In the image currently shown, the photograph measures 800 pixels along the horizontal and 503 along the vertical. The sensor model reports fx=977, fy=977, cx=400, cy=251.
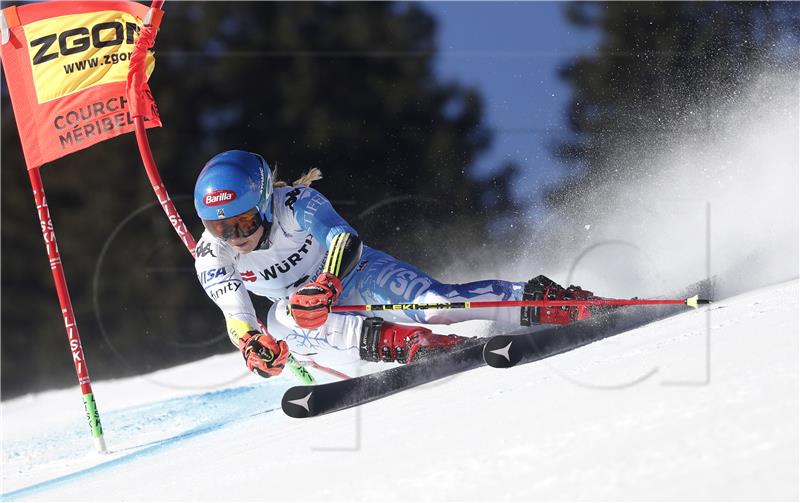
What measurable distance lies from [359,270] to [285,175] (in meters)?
3.97

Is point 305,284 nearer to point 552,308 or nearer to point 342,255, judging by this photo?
point 342,255

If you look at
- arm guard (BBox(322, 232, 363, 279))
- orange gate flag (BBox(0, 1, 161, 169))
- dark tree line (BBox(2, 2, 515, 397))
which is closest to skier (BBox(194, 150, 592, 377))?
arm guard (BBox(322, 232, 363, 279))

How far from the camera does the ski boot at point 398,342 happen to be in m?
4.53

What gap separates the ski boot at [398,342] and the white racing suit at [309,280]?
0.06 m

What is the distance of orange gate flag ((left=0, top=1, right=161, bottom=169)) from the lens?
5414 mm

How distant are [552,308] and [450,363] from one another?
0.57 meters

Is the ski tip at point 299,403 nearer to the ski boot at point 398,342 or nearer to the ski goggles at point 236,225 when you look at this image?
the ski boot at point 398,342

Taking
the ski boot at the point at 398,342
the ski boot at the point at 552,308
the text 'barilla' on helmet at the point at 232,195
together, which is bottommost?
Result: the ski boot at the point at 398,342

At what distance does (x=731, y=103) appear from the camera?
7.08 meters

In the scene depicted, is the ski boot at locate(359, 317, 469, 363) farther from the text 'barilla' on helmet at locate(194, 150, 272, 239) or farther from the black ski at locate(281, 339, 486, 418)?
the text 'barilla' on helmet at locate(194, 150, 272, 239)

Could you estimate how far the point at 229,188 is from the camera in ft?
14.4

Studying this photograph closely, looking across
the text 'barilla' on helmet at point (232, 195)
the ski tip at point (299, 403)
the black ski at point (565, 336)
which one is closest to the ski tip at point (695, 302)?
the black ski at point (565, 336)

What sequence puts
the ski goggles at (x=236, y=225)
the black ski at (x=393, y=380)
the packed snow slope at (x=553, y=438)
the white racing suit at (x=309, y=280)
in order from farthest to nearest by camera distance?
the white racing suit at (x=309, y=280), the ski goggles at (x=236, y=225), the black ski at (x=393, y=380), the packed snow slope at (x=553, y=438)

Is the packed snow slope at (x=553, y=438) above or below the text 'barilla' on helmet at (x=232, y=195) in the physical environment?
below
